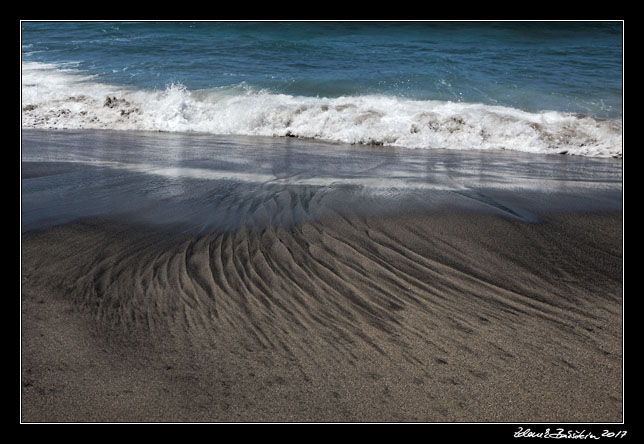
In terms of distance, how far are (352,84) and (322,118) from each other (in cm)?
291

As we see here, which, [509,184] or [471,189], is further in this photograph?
[509,184]

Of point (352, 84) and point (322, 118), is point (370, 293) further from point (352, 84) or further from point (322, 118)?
point (352, 84)

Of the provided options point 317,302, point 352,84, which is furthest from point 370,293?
point 352,84

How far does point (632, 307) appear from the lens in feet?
8.78

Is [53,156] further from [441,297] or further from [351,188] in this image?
[441,297]

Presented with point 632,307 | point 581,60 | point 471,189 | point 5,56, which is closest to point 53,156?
point 5,56

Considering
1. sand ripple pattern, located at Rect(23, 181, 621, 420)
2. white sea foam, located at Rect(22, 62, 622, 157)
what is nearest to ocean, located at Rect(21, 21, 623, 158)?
white sea foam, located at Rect(22, 62, 622, 157)

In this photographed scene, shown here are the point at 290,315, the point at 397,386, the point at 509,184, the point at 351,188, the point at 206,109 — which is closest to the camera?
the point at 397,386

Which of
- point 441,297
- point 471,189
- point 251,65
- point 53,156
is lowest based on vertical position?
point 441,297

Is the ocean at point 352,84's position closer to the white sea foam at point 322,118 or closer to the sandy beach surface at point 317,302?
the white sea foam at point 322,118

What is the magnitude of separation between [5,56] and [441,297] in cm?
297

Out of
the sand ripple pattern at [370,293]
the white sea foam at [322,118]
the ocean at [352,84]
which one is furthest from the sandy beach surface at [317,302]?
the ocean at [352,84]

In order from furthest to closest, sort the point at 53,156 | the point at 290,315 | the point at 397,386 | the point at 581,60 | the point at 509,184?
the point at 581,60
the point at 53,156
the point at 509,184
the point at 290,315
the point at 397,386

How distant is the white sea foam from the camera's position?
905cm
